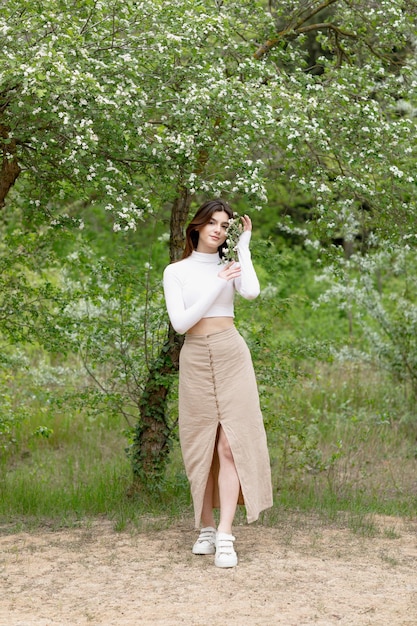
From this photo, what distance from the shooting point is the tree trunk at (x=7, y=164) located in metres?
5.69

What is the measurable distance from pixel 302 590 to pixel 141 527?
1604 millimetres

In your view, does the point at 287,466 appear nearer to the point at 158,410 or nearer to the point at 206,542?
the point at 158,410

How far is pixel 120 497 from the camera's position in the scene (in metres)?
6.97

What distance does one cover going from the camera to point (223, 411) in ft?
17.2

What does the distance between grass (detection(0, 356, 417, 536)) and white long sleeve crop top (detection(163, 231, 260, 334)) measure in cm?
168

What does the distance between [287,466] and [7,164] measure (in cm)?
339

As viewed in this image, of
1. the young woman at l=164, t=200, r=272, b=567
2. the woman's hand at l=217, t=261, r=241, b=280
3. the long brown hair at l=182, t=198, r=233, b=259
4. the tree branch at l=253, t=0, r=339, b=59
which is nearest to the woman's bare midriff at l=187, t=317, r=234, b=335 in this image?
the young woman at l=164, t=200, r=272, b=567

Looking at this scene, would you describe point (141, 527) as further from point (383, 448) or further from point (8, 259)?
point (383, 448)

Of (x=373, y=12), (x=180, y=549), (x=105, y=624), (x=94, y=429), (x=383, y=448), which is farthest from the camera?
(x=94, y=429)

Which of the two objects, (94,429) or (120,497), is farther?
(94,429)

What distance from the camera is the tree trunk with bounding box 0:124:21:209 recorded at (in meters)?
5.69

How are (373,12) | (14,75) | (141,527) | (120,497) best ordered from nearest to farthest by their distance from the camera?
(14,75) → (141,527) → (373,12) → (120,497)

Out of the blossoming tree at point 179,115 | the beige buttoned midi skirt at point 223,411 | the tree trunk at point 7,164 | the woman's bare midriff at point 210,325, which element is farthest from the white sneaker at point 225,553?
the tree trunk at point 7,164

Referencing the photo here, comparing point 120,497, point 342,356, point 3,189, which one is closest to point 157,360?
point 120,497
